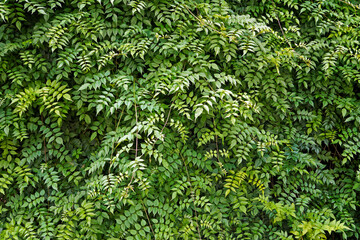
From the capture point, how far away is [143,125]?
2561mm

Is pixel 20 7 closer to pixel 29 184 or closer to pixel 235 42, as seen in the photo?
pixel 29 184

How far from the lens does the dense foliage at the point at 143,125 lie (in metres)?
2.67

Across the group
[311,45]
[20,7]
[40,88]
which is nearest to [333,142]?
[311,45]

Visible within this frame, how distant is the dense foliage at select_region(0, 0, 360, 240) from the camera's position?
267 cm

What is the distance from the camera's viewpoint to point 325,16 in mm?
3359

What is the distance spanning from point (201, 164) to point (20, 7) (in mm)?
2111

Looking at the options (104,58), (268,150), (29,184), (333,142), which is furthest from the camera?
(333,142)

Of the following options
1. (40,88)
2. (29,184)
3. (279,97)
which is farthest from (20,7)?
(279,97)

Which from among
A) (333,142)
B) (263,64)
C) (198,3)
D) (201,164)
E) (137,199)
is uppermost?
(198,3)

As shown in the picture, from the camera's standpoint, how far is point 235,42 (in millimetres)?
2801

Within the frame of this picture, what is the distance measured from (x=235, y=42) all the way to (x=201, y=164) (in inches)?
44.0

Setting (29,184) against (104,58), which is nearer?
(104,58)

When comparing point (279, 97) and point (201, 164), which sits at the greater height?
point (279, 97)

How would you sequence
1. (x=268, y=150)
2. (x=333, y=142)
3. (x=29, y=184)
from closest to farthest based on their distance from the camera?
(x=29, y=184) < (x=268, y=150) < (x=333, y=142)
